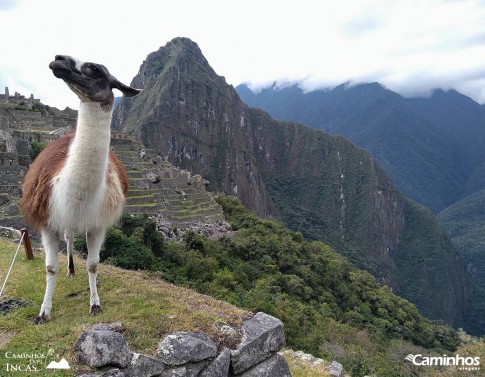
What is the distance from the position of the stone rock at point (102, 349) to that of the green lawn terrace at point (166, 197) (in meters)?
15.5

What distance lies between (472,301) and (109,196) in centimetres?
9200

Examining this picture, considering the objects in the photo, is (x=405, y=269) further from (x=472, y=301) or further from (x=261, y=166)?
(x=261, y=166)

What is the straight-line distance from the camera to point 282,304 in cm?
1295

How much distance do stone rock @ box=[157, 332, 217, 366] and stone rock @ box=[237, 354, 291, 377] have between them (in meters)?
0.47

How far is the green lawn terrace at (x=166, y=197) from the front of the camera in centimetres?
1880

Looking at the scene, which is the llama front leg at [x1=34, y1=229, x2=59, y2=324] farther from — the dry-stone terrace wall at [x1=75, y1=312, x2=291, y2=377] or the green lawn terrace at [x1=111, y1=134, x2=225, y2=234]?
the green lawn terrace at [x1=111, y1=134, x2=225, y2=234]

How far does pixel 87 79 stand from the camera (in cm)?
265

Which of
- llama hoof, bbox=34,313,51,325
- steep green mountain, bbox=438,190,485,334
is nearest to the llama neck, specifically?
llama hoof, bbox=34,313,51,325

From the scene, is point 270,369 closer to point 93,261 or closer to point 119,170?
point 93,261

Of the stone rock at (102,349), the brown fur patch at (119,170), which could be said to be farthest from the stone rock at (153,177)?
the stone rock at (102,349)

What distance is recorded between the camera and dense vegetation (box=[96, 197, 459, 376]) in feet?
35.2

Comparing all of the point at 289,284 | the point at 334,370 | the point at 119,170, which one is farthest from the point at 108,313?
the point at 289,284

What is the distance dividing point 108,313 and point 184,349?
2.87 ft

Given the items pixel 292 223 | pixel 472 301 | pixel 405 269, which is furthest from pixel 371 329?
pixel 405 269
